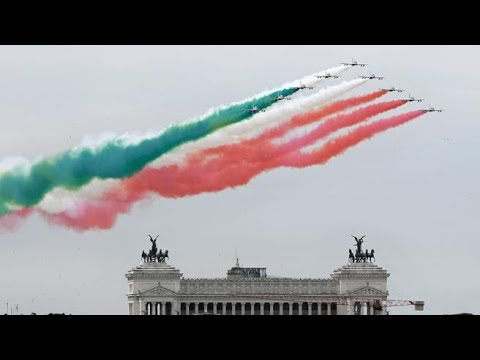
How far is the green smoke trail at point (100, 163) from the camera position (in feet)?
472

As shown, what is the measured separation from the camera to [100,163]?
484 ft

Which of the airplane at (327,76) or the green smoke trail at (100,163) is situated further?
the airplane at (327,76)

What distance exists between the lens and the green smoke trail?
144 meters

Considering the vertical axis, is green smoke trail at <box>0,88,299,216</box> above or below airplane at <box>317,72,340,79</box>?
below

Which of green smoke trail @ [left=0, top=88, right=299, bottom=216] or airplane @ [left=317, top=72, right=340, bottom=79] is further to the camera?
airplane @ [left=317, top=72, right=340, bottom=79]

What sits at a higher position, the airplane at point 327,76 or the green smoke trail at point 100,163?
the airplane at point 327,76

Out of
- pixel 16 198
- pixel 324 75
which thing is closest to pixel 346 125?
pixel 324 75
